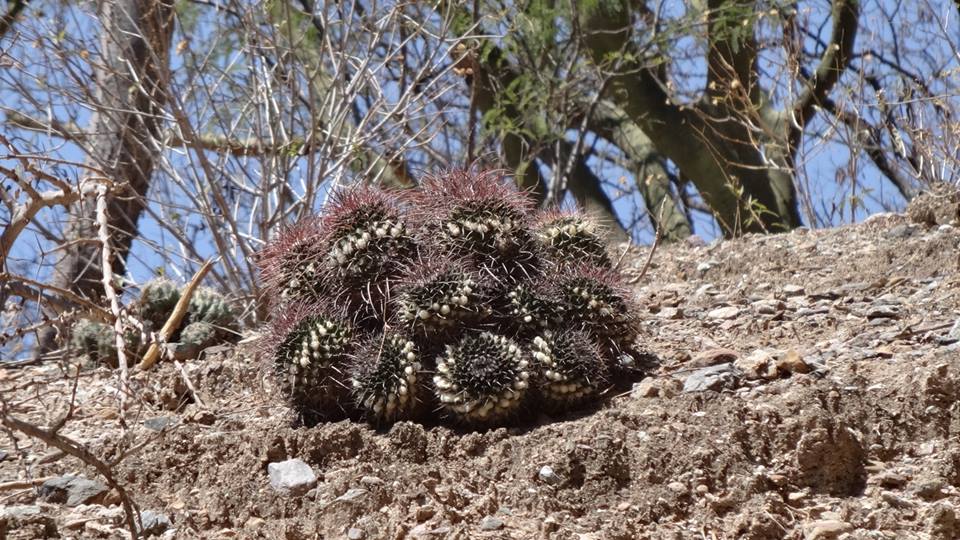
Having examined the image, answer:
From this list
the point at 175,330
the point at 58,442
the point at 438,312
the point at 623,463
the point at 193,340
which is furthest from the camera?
the point at 175,330

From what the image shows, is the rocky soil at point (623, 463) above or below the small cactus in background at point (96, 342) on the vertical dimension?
below

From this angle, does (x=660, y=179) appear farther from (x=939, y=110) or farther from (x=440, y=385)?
(x=440, y=385)

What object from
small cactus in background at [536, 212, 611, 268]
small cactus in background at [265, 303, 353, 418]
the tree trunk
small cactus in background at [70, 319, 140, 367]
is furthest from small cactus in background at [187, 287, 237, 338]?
small cactus in background at [536, 212, 611, 268]

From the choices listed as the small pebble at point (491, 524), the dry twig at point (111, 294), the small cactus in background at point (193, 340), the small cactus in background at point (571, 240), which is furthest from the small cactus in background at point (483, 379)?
the small cactus in background at point (193, 340)

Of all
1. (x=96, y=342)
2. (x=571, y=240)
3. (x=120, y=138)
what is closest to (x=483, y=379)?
(x=571, y=240)

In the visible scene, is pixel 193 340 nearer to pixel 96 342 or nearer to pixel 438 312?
pixel 96 342

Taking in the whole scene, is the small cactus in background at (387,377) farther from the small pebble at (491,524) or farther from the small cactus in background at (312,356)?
the small pebble at (491,524)
